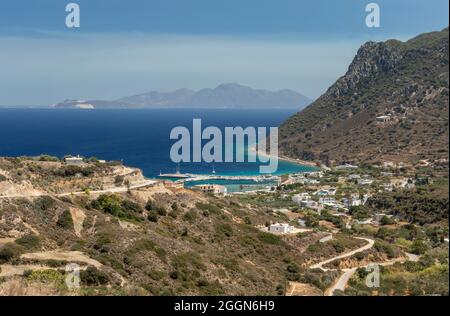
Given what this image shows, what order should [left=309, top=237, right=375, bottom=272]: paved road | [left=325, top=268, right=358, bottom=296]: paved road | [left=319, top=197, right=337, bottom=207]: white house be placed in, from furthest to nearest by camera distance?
1. [left=319, top=197, right=337, bottom=207]: white house
2. [left=309, top=237, right=375, bottom=272]: paved road
3. [left=325, top=268, right=358, bottom=296]: paved road

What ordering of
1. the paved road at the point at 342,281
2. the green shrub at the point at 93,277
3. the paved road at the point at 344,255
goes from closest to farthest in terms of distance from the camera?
1. the green shrub at the point at 93,277
2. the paved road at the point at 342,281
3. the paved road at the point at 344,255

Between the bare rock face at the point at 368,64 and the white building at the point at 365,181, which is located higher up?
the bare rock face at the point at 368,64

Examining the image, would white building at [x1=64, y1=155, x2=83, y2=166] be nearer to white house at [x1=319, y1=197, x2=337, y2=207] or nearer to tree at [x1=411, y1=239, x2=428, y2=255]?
tree at [x1=411, y1=239, x2=428, y2=255]

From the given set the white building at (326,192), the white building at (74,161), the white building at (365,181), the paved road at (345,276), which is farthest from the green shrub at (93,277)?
the white building at (365,181)

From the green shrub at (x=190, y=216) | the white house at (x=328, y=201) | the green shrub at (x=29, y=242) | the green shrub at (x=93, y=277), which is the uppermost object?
the green shrub at (x=29, y=242)

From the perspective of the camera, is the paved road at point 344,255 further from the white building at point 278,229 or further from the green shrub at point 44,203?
the green shrub at point 44,203

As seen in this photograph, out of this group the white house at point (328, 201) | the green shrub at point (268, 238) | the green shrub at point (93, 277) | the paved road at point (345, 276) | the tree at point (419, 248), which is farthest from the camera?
the white house at point (328, 201)

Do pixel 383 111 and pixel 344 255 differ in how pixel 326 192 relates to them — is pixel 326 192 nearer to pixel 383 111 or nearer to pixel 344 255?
pixel 344 255

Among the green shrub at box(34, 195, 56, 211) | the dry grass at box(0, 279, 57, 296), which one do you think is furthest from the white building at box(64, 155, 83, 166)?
the dry grass at box(0, 279, 57, 296)
